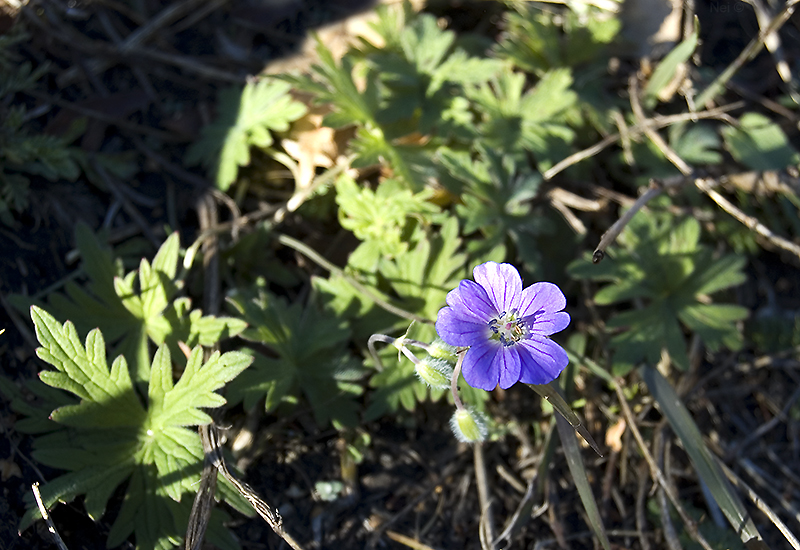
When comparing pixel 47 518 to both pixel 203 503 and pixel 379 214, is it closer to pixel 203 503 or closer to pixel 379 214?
pixel 203 503

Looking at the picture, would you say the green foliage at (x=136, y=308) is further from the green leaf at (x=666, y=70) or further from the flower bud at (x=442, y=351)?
the green leaf at (x=666, y=70)

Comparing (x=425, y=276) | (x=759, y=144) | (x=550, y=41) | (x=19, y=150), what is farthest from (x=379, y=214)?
(x=759, y=144)

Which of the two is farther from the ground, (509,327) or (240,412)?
(509,327)

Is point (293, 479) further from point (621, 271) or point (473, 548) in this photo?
point (621, 271)

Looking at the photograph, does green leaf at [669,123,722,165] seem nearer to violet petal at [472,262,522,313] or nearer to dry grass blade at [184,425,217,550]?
violet petal at [472,262,522,313]

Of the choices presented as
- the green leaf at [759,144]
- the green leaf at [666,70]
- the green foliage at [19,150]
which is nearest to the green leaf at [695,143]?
the green leaf at [759,144]
